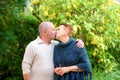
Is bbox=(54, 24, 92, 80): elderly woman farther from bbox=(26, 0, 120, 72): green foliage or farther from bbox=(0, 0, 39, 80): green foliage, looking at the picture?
bbox=(0, 0, 39, 80): green foliage

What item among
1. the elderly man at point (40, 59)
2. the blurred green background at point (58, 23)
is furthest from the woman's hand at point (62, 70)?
the blurred green background at point (58, 23)

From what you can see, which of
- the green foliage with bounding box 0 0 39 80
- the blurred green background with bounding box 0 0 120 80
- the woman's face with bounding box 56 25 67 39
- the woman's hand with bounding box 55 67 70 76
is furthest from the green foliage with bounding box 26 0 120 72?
the woman's hand with bounding box 55 67 70 76

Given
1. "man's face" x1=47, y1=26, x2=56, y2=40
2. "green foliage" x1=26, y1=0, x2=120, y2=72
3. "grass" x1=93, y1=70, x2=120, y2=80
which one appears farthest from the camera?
"grass" x1=93, y1=70, x2=120, y2=80

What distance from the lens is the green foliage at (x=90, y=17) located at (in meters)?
7.01

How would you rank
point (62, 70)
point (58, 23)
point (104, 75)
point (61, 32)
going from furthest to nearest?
point (104, 75) < point (58, 23) < point (61, 32) < point (62, 70)

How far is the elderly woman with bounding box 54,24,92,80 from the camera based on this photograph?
523 cm

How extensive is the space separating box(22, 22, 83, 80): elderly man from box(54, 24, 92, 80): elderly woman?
0.27 ft

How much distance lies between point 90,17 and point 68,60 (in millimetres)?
2009

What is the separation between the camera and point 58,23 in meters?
7.19

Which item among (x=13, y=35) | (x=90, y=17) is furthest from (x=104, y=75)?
(x=13, y=35)

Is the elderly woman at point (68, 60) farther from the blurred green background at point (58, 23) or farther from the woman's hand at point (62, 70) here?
the blurred green background at point (58, 23)

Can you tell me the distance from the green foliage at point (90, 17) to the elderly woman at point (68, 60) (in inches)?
59.2

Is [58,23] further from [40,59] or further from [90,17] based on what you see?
[40,59]

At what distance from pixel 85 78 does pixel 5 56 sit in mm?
2625
